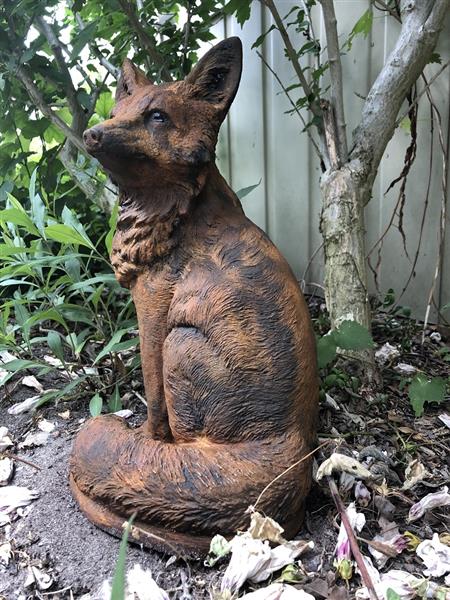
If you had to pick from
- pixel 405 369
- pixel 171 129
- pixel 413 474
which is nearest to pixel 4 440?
pixel 171 129

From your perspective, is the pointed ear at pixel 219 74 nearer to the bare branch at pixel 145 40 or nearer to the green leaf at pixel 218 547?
the bare branch at pixel 145 40

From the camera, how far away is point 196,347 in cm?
125

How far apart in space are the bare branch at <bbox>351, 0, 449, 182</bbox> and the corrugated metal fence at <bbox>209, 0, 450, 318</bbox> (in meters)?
0.53

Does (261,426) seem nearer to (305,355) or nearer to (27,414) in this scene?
(305,355)

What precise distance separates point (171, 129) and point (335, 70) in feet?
2.68

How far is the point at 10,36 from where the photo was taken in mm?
2076

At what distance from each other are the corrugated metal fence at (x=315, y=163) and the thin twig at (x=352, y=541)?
1.45 meters

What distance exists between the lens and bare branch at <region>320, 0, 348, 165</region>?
1.80m

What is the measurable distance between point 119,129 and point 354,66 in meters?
1.60

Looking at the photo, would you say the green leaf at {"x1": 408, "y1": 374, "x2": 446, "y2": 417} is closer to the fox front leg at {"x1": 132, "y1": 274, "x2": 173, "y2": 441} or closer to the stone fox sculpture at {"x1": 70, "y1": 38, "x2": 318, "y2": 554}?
the stone fox sculpture at {"x1": 70, "y1": 38, "x2": 318, "y2": 554}

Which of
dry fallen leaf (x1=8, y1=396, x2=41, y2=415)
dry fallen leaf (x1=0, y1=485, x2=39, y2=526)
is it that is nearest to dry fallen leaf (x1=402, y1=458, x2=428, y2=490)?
dry fallen leaf (x1=0, y1=485, x2=39, y2=526)

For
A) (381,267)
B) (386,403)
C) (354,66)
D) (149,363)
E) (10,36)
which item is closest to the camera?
(149,363)

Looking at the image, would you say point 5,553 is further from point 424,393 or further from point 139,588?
point 424,393

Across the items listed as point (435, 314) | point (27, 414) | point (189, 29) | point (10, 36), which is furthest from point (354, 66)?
point (27, 414)
